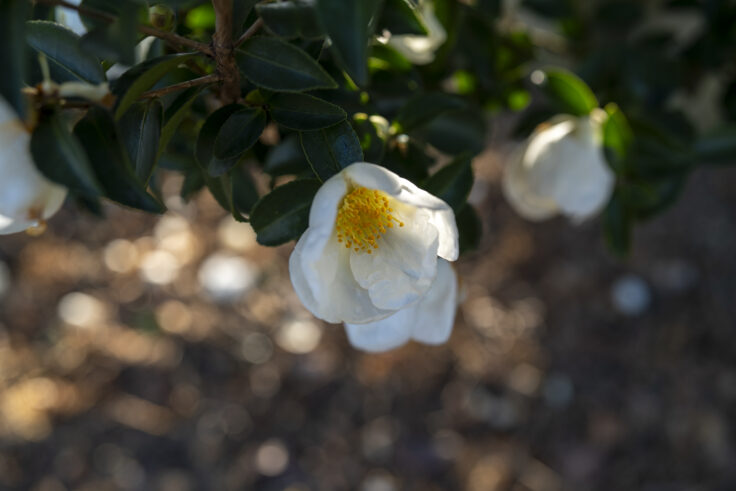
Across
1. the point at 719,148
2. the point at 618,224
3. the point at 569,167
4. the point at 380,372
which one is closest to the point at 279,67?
the point at 569,167

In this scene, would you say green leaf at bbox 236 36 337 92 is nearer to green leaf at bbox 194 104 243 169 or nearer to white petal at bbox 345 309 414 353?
green leaf at bbox 194 104 243 169

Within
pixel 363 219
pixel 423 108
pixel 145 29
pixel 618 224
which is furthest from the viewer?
pixel 618 224

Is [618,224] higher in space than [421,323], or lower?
lower

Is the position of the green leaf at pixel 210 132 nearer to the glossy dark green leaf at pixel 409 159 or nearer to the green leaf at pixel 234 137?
the green leaf at pixel 234 137

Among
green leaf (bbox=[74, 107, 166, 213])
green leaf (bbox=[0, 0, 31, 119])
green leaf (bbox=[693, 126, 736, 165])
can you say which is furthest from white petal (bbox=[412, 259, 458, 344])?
green leaf (bbox=[693, 126, 736, 165])

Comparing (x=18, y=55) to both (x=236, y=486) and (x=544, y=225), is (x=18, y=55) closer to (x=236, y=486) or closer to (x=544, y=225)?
(x=236, y=486)

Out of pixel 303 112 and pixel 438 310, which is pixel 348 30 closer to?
pixel 303 112
